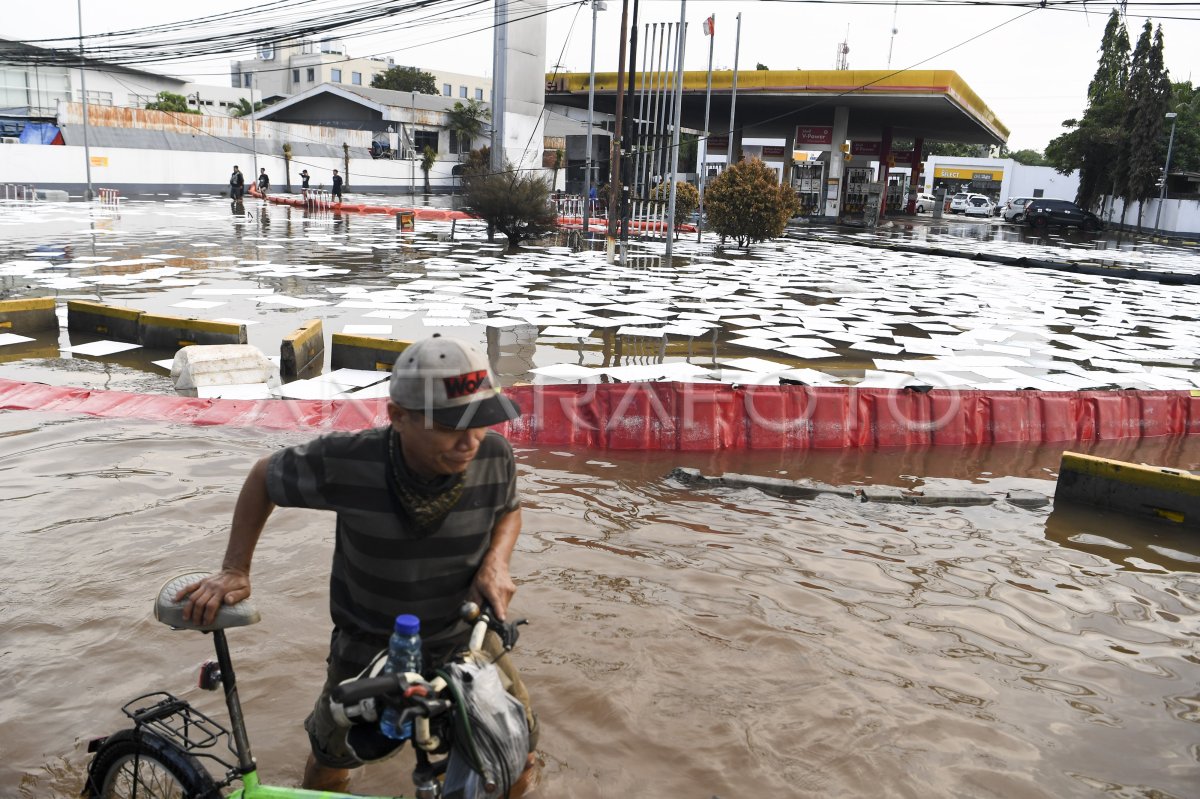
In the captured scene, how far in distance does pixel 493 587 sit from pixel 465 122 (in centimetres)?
5612

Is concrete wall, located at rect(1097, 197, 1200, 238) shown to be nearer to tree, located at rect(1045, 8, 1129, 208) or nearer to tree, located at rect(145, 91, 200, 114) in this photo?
tree, located at rect(1045, 8, 1129, 208)

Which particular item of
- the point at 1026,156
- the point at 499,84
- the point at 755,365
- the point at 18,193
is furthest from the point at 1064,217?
the point at 1026,156

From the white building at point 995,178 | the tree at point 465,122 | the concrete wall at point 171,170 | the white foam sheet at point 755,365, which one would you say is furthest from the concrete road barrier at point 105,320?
the white building at point 995,178

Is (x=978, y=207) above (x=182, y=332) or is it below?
above

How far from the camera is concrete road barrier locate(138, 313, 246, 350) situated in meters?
8.88

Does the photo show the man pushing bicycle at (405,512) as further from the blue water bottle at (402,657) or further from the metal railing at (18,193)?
the metal railing at (18,193)

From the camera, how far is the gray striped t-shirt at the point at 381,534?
2.07m

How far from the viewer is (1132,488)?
5703mm

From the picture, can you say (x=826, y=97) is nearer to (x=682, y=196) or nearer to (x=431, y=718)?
(x=682, y=196)

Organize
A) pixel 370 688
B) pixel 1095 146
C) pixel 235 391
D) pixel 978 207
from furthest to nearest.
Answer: pixel 978 207 → pixel 1095 146 → pixel 235 391 → pixel 370 688

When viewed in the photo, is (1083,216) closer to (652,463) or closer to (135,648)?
(652,463)

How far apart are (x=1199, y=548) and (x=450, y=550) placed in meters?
5.11

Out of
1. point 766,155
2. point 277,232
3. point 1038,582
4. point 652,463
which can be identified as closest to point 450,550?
point 1038,582

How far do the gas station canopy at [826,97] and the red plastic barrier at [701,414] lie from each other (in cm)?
2144
